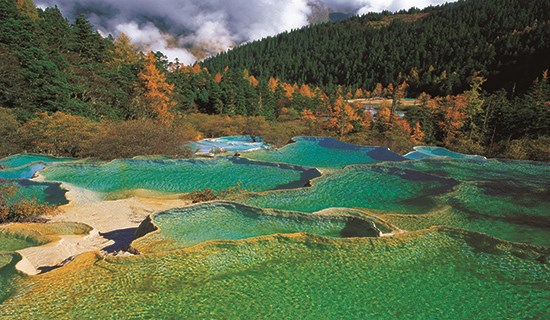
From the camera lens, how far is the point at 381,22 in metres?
124

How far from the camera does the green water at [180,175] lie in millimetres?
11172

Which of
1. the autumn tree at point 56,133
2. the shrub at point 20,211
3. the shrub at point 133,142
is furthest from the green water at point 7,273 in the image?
the autumn tree at point 56,133

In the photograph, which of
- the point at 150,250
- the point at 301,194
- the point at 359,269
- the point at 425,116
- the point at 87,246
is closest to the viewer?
the point at 359,269

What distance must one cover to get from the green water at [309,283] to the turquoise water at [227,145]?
1266 cm

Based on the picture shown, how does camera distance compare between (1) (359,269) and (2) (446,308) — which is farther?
(1) (359,269)

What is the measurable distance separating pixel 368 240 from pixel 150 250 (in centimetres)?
403

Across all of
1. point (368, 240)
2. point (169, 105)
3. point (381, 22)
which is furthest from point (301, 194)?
point (381, 22)

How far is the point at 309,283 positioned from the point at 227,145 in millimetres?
17276

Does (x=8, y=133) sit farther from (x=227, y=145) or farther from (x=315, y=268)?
(x=315, y=268)

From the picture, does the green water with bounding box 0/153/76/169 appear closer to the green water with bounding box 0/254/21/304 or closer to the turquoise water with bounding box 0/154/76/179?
the turquoise water with bounding box 0/154/76/179

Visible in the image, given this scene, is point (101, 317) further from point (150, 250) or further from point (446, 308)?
point (446, 308)

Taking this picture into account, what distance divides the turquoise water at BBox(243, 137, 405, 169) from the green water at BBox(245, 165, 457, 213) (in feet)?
10.7

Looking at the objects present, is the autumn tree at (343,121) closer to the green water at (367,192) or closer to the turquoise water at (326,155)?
the turquoise water at (326,155)

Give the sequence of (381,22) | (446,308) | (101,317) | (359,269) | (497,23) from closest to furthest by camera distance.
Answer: (101,317), (446,308), (359,269), (497,23), (381,22)
